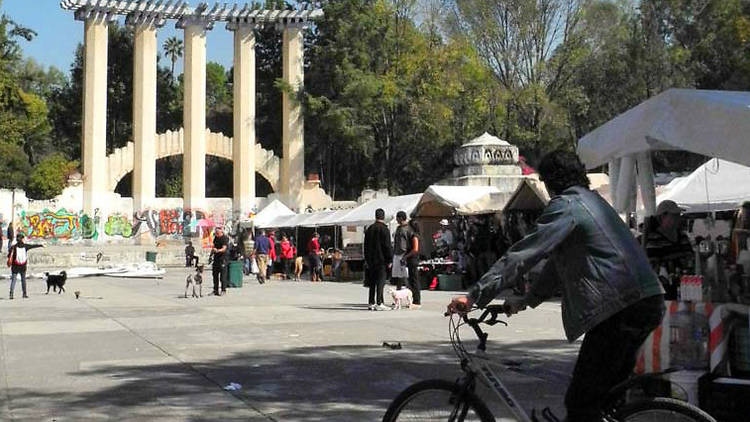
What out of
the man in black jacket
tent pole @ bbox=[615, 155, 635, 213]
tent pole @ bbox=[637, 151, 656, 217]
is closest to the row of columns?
the man in black jacket

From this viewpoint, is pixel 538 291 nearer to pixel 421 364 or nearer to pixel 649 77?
pixel 421 364

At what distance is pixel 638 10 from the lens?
44938 millimetres

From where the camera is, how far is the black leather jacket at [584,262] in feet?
13.3

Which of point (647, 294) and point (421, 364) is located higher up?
point (647, 294)

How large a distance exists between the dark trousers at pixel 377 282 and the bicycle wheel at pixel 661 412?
11004 mm

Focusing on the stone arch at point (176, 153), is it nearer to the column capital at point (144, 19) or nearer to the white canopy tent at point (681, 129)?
the column capital at point (144, 19)

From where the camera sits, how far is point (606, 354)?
13.4 ft

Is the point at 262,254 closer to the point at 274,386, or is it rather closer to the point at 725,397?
the point at 274,386

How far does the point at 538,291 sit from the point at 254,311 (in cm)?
1133

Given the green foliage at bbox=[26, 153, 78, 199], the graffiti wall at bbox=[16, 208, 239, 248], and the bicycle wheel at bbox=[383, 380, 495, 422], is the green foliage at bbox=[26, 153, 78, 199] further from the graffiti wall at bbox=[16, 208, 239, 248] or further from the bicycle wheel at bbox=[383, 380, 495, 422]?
the bicycle wheel at bbox=[383, 380, 495, 422]

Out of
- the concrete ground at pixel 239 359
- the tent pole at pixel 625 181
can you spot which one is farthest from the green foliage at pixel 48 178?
the tent pole at pixel 625 181

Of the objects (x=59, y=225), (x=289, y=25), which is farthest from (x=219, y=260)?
(x=289, y=25)

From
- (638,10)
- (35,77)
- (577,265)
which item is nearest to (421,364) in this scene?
(577,265)

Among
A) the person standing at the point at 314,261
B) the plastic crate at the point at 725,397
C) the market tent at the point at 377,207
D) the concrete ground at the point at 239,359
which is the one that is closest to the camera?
the plastic crate at the point at 725,397
